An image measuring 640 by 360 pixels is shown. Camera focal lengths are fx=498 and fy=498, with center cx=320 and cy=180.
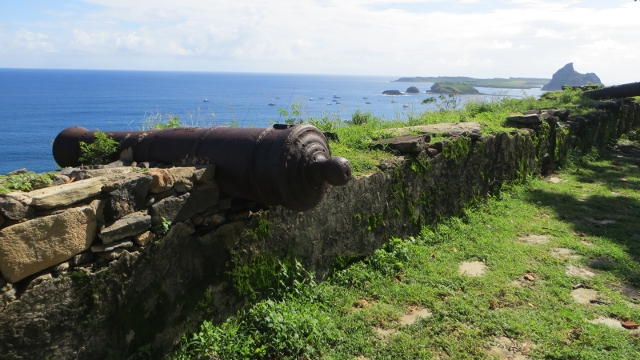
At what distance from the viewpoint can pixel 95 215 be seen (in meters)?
2.75

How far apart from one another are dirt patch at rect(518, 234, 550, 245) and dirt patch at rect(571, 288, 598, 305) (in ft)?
4.05

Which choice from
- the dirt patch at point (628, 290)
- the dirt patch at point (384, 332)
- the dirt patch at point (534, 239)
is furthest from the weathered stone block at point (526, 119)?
the dirt patch at point (384, 332)

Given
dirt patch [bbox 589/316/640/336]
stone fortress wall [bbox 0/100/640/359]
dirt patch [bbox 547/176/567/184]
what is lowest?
dirt patch [bbox 589/316/640/336]

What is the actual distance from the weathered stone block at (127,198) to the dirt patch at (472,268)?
10.4 ft

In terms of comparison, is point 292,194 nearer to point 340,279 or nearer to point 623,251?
point 340,279

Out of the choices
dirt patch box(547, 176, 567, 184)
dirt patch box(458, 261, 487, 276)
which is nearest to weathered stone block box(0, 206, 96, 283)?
dirt patch box(458, 261, 487, 276)

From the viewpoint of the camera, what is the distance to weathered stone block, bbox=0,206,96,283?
234 centimetres

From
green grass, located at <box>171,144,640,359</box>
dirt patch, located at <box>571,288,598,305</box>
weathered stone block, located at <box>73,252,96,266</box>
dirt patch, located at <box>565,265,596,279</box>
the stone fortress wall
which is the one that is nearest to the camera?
the stone fortress wall

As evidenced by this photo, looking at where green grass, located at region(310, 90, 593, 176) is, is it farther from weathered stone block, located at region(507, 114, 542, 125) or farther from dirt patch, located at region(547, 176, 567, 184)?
dirt patch, located at region(547, 176, 567, 184)

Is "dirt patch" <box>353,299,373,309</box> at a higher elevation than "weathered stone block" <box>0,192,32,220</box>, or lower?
lower

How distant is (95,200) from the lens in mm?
2777

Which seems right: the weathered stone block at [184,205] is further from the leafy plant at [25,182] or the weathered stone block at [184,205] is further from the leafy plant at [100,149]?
the leafy plant at [100,149]

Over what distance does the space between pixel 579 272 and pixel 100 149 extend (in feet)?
15.2

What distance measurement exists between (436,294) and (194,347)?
7.10ft
